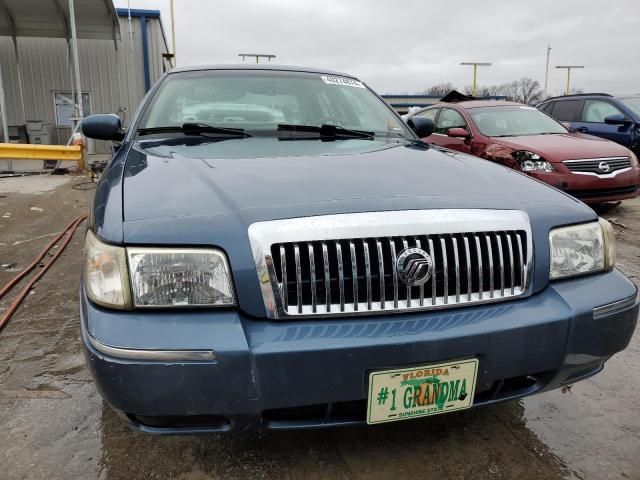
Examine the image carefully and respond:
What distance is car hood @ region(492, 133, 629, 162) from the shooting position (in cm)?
583

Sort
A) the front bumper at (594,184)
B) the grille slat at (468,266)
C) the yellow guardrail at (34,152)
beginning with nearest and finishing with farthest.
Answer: the grille slat at (468,266) < the front bumper at (594,184) < the yellow guardrail at (34,152)

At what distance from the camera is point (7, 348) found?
2.73 metres

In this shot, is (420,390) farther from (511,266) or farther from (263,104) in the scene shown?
(263,104)

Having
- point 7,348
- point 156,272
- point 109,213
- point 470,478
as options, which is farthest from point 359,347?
point 7,348

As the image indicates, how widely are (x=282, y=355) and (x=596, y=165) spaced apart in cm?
569

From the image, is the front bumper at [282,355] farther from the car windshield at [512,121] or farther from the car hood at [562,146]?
the car windshield at [512,121]

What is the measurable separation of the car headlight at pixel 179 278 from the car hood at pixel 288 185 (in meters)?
0.05

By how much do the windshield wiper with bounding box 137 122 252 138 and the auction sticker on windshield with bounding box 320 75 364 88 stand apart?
87cm

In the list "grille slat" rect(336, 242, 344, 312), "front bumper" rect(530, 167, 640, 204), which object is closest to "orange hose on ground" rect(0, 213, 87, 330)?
"grille slat" rect(336, 242, 344, 312)

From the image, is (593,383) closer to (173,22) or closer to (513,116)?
(513,116)

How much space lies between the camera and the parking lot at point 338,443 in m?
1.76

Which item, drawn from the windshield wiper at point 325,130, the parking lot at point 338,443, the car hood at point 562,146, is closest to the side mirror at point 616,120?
the car hood at point 562,146

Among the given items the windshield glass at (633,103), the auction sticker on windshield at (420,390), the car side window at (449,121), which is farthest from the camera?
the windshield glass at (633,103)

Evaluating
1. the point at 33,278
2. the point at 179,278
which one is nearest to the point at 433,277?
the point at 179,278
